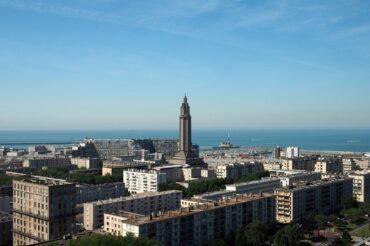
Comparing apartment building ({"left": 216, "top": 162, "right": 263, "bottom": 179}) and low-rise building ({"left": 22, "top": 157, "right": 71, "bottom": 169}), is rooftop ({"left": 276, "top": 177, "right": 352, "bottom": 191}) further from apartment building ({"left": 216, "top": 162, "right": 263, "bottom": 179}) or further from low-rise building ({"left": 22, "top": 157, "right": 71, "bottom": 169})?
low-rise building ({"left": 22, "top": 157, "right": 71, "bottom": 169})

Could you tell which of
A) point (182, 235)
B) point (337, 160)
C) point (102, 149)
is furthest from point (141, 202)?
point (102, 149)

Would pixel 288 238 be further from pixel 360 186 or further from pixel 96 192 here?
pixel 96 192

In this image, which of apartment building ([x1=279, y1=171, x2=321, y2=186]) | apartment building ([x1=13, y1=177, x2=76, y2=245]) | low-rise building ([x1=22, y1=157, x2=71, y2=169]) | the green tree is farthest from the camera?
low-rise building ([x1=22, y1=157, x2=71, y2=169])

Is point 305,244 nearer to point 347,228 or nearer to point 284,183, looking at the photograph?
point 347,228

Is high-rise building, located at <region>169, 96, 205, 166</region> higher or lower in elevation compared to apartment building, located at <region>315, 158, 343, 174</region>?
higher

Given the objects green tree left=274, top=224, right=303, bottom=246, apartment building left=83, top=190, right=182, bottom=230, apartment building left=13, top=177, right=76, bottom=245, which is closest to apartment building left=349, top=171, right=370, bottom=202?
apartment building left=83, top=190, right=182, bottom=230

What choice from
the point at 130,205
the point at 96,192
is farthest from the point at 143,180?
the point at 130,205
